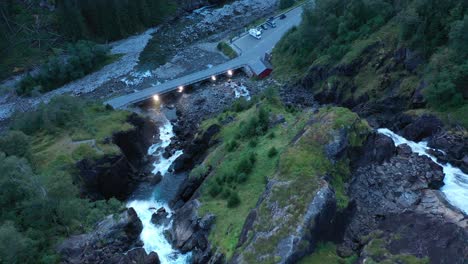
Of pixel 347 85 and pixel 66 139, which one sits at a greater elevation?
pixel 66 139

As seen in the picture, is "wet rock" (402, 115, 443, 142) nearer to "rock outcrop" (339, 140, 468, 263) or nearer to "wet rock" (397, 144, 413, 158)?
"wet rock" (397, 144, 413, 158)

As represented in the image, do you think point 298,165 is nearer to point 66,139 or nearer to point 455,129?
point 455,129

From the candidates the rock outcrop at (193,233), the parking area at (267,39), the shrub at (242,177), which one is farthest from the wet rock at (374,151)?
the parking area at (267,39)

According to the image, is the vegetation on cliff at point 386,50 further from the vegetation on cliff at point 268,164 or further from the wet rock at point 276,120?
the wet rock at point 276,120

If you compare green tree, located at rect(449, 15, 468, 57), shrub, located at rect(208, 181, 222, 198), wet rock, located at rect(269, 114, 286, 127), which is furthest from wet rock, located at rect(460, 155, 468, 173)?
shrub, located at rect(208, 181, 222, 198)

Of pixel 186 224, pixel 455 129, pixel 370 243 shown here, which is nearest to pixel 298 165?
pixel 370 243

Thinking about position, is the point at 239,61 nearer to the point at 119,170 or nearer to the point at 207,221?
the point at 119,170
